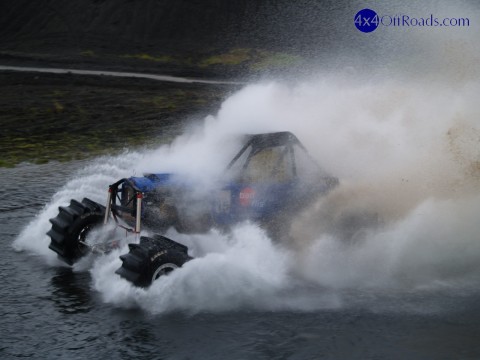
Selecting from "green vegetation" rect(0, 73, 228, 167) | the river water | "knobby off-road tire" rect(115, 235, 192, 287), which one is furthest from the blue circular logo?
"knobby off-road tire" rect(115, 235, 192, 287)

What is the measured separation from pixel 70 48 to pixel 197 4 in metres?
17.3

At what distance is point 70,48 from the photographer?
53.8 meters

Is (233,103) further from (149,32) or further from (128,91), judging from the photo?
(149,32)

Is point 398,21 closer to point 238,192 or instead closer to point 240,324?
point 238,192

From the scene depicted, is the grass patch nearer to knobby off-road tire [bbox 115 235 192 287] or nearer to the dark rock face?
the dark rock face

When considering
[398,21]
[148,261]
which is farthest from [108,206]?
[398,21]

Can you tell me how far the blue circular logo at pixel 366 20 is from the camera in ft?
162

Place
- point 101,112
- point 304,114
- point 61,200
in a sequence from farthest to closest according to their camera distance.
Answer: point 101,112 < point 61,200 < point 304,114

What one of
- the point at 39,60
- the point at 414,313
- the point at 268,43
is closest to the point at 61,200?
the point at 414,313

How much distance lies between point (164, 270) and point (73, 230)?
2339mm

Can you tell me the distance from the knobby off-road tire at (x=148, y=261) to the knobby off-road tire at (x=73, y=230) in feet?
6.41

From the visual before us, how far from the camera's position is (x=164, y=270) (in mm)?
9828

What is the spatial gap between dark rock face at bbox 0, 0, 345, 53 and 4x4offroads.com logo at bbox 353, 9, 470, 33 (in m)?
5.50

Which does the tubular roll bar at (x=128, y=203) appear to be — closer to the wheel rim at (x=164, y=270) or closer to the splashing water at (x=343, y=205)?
the splashing water at (x=343, y=205)
